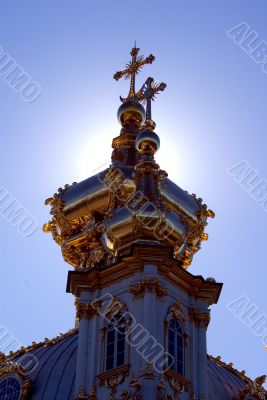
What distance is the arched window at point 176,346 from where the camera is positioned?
2964 centimetres

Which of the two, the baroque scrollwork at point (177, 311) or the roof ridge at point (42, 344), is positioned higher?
the roof ridge at point (42, 344)

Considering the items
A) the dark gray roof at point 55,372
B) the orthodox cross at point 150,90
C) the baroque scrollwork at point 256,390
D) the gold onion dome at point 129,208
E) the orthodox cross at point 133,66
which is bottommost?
the baroque scrollwork at point 256,390

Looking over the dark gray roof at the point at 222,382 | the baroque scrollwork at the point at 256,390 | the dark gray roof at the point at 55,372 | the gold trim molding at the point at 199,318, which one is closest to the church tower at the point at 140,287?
the gold trim molding at the point at 199,318

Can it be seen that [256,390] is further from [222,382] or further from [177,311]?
[177,311]

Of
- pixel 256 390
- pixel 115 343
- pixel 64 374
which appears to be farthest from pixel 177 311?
pixel 256 390

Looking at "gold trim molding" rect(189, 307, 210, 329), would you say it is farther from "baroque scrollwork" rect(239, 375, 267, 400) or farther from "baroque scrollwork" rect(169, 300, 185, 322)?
"baroque scrollwork" rect(239, 375, 267, 400)

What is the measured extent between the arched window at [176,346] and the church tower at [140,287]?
28mm

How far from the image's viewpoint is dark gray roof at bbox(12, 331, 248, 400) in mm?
32344

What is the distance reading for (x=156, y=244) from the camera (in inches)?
1228

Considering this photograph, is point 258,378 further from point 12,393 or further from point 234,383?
point 12,393

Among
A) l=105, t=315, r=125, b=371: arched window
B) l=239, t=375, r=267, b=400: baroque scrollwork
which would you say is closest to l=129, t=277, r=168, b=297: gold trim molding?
l=105, t=315, r=125, b=371: arched window

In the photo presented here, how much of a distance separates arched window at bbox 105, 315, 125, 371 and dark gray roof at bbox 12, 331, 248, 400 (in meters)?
2.23

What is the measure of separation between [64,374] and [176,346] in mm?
4073

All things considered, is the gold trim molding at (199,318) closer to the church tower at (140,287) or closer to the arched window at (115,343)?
the church tower at (140,287)
